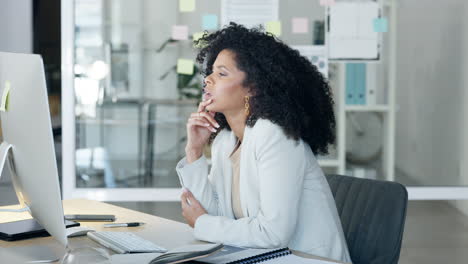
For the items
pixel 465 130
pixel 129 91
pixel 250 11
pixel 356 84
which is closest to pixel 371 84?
pixel 356 84

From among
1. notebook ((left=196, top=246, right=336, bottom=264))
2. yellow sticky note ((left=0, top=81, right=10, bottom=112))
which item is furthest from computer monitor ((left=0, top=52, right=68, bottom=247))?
notebook ((left=196, top=246, right=336, bottom=264))

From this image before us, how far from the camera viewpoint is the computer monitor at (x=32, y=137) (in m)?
1.52

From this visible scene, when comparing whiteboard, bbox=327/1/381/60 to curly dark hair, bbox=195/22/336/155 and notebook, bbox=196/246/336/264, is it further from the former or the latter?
notebook, bbox=196/246/336/264

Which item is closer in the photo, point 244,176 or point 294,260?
point 294,260

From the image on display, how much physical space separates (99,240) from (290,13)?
8.61 ft

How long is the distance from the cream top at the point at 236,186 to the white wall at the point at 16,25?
2.57 m

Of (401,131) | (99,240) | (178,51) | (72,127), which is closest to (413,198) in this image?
(401,131)

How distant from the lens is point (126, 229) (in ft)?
6.65

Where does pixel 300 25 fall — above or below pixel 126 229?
above

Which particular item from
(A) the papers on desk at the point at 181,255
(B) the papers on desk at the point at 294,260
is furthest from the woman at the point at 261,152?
(A) the papers on desk at the point at 181,255

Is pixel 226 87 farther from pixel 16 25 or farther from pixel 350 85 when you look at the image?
pixel 16 25

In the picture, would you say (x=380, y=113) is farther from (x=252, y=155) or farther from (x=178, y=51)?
(x=252, y=155)

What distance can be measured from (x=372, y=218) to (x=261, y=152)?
384mm

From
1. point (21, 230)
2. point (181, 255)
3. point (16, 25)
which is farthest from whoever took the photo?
point (16, 25)
